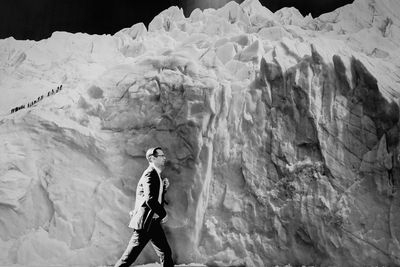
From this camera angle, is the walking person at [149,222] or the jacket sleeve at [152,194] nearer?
the walking person at [149,222]

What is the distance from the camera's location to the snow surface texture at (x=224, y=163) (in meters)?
9.08

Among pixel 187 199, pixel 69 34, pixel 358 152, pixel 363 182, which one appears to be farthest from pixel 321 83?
pixel 69 34

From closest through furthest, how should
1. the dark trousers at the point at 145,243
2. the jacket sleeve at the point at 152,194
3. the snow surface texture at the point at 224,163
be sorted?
1. the dark trousers at the point at 145,243
2. the jacket sleeve at the point at 152,194
3. the snow surface texture at the point at 224,163

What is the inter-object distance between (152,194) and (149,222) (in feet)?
1.37

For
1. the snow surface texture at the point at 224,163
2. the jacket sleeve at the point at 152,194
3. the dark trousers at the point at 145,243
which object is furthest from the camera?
the snow surface texture at the point at 224,163

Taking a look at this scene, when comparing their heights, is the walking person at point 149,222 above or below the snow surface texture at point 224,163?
below

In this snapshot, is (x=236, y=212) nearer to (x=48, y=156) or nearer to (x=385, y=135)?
(x=385, y=135)

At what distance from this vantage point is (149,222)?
6609 mm

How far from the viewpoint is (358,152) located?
941 centimetres

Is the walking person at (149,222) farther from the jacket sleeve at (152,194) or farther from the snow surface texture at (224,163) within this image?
the snow surface texture at (224,163)

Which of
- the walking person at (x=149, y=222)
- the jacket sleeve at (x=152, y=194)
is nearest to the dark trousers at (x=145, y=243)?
the walking person at (x=149, y=222)

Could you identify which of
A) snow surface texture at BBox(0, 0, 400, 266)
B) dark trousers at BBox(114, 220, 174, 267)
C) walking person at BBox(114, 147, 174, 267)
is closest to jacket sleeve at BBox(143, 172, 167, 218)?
walking person at BBox(114, 147, 174, 267)

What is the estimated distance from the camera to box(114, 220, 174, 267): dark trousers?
253 inches

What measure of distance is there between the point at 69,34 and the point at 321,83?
10615 millimetres
